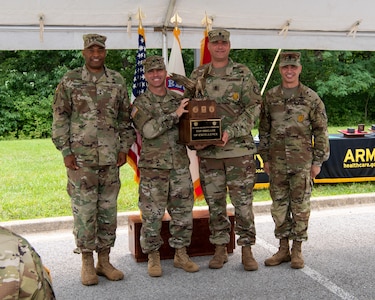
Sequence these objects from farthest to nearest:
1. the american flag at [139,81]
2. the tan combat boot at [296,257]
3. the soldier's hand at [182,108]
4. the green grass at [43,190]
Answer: the green grass at [43,190]
the american flag at [139,81]
the tan combat boot at [296,257]
the soldier's hand at [182,108]

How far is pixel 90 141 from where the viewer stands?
12.6ft

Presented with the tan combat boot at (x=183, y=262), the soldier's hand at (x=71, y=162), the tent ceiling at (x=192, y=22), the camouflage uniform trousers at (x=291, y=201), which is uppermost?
the tent ceiling at (x=192, y=22)

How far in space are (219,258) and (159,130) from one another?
1.17 metres

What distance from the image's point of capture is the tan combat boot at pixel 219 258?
4223 millimetres

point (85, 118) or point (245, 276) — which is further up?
point (85, 118)

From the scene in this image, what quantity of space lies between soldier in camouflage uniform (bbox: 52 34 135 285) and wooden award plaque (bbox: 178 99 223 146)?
556mm

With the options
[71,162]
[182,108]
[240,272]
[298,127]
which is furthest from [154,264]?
[298,127]

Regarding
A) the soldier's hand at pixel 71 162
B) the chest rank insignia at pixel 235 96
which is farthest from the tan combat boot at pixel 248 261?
the soldier's hand at pixel 71 162

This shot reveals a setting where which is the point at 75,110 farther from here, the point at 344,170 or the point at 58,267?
A: the point at 344,170

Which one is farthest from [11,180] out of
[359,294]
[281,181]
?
[359,294]

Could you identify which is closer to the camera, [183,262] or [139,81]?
[183,262]

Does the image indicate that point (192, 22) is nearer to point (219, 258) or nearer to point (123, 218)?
point (219, 258)

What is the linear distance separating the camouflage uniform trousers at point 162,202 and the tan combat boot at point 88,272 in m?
0.44

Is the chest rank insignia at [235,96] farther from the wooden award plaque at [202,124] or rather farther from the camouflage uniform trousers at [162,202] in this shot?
the camouflage uniform trousers at [162,202]
